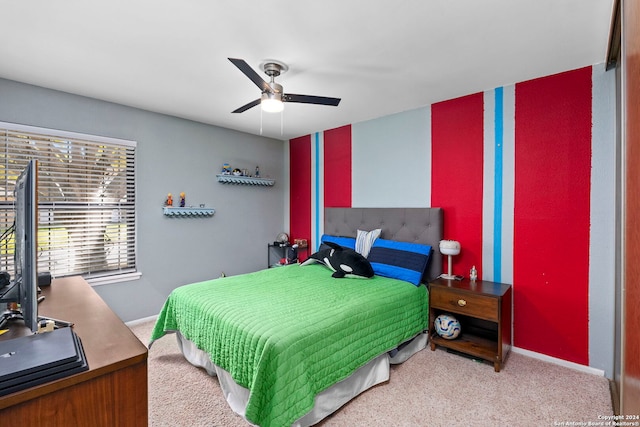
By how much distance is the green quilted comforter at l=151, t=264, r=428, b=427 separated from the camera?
160 cm

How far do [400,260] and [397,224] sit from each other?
1.71 feet

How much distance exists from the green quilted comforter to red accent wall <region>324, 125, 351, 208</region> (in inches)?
59.7

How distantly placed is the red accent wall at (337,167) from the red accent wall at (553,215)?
193 centimetres

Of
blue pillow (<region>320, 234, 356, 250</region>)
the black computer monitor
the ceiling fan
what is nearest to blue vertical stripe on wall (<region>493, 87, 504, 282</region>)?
blue pillow (<region>320, 234, 356, 250</region>)

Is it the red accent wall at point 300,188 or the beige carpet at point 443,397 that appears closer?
the beige carpet at point 443,397

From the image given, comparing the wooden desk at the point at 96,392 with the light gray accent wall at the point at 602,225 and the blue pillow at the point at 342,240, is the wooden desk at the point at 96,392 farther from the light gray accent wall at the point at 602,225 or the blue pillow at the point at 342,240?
the light gray accent wall at the point at 602,225

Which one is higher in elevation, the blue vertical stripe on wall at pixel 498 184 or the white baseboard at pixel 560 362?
the blue vertical stripe on wall at pixel 498 184

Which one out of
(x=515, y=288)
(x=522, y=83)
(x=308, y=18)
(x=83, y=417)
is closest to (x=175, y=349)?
(x=83, y=417)

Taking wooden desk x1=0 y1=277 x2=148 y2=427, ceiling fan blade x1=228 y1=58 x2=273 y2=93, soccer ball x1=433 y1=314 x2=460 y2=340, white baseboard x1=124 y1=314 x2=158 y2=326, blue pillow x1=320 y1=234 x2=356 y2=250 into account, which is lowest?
white baseboard x1=124 y1=314 x2=158 y2=326

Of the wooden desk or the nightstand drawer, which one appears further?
the nightstand drawer

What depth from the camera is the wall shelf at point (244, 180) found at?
13.0 feet

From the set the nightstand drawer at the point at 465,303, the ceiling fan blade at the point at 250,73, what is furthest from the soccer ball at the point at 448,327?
the ceiling fan blade at the point at 250,73

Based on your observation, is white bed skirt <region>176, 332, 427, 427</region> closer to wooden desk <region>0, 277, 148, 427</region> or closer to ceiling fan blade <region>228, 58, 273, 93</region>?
wooden desk <region>0, 277, 148, 427</region>

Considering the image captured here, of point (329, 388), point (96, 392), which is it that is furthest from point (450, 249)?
point (96, 392)
